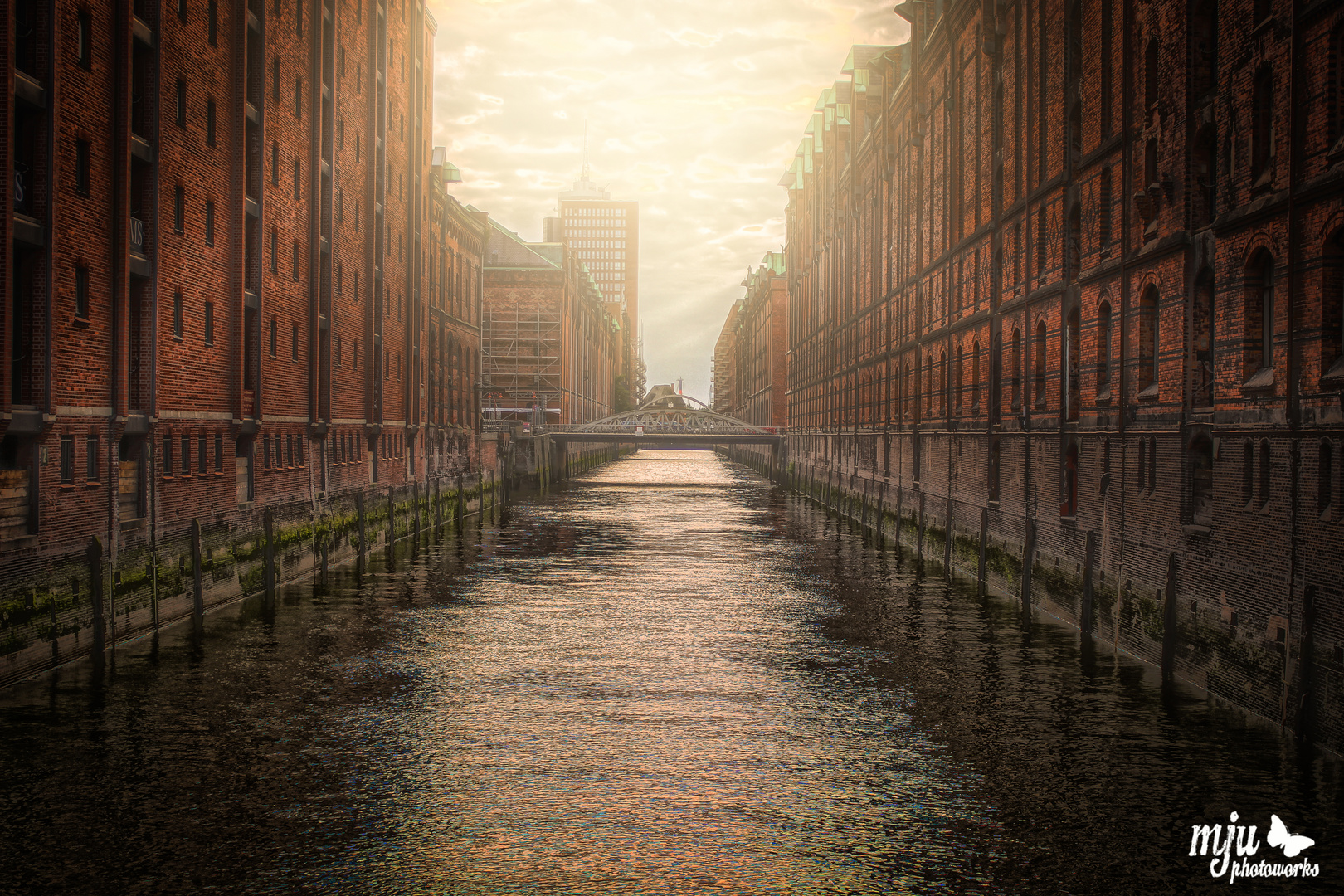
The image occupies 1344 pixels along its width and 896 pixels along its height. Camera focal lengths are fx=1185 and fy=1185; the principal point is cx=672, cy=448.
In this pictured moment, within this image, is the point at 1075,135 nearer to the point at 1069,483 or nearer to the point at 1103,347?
the point at 1103,347

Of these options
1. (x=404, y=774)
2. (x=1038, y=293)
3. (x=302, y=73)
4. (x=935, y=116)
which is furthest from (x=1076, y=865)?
(x=935, y=116)

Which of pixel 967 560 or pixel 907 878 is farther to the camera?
pixel 967 560

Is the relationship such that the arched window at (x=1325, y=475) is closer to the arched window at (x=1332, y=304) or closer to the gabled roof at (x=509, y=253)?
the arched window at (x=1332, y=304)

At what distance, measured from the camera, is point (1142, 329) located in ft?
72.8

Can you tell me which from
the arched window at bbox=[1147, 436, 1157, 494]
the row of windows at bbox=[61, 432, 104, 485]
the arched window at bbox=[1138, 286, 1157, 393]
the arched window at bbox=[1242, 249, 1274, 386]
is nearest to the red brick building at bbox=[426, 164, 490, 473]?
the row of windows at bbox=[61, 432, 104, 485]

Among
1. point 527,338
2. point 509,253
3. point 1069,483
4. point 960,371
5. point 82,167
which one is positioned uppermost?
point 509,253

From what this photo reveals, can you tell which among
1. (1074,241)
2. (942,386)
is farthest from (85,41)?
(942,386)

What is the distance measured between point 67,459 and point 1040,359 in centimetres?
2222

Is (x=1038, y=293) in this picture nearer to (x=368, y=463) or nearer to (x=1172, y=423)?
(x=1172, y=423)

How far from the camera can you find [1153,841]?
34.9ft

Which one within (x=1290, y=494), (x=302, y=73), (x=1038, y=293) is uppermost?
(x=302, y=73)

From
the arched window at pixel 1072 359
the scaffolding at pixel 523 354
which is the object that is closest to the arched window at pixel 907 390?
the arched window at pixel 1072 359

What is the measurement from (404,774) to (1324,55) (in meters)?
13.9

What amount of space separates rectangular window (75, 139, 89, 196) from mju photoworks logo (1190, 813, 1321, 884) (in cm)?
2038
